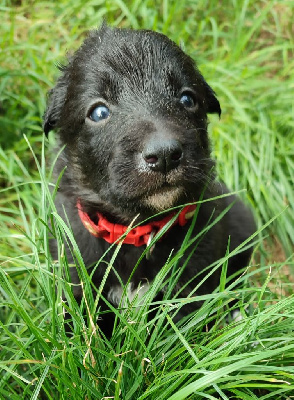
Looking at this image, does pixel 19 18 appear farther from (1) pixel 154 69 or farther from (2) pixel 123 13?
(1) pixel 154 69

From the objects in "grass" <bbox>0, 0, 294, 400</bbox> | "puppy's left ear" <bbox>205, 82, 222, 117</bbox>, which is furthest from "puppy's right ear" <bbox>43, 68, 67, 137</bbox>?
"puppy's left ear" <bbox>205, 82, 222, 117</bbox>

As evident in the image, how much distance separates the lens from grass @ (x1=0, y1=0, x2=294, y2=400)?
232cm

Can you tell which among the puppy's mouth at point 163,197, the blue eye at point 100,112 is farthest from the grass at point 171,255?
the blue eye at point 100,112

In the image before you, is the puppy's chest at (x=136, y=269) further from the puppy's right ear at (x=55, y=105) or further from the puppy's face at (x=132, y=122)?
the puppy's right ear at (x=55, y=105)

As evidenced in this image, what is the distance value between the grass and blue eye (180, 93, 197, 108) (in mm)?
709

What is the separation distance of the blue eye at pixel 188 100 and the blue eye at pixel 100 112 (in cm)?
39

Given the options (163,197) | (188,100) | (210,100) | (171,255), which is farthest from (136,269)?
(210,100)

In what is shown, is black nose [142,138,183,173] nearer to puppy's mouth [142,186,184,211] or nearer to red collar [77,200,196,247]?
puppy's mouth [142,186,184,211]

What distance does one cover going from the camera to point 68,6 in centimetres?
536

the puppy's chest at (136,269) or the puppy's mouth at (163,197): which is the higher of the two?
the puppy's mouth at (163,197)

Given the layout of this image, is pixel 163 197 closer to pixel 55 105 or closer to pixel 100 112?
pixel 100 112

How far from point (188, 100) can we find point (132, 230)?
2.37 feet

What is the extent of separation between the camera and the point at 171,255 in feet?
9.70

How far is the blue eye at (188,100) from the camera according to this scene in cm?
288
